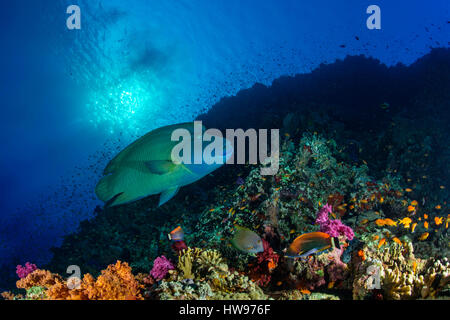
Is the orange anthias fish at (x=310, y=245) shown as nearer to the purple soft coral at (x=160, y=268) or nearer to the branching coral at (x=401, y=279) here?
the branching coral at (x=401, y=279)

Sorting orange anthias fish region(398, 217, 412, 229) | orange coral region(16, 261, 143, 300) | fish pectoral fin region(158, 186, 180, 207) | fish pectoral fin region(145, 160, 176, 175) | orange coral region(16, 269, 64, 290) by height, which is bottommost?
orange coral region(16, 269, 64, 290)

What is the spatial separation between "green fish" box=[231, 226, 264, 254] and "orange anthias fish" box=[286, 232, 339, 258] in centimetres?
58

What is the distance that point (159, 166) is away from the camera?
1.10m

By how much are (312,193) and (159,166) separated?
5617 millimetres

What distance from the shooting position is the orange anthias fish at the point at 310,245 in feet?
9.55

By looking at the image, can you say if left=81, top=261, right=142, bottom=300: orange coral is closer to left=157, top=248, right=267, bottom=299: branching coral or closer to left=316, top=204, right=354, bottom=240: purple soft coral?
left=157, top=248, right=267, bottom=299: branching coral

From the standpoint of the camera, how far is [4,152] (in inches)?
1559

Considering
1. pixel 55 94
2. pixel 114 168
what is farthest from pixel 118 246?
pixel 55 94

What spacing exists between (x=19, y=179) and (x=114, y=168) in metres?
60.2

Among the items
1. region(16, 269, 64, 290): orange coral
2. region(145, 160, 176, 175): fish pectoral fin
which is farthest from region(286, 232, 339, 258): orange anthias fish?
region(16, 269, 64, 290): orange coral

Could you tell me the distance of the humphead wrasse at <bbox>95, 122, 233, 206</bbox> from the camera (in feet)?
3.72

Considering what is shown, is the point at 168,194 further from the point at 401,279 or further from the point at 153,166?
the point at 401,279

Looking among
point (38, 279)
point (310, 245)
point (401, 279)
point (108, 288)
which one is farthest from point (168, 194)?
point (38, 279)

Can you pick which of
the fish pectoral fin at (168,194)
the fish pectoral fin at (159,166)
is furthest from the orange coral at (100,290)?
the fish pectoral fin at (159,166)
